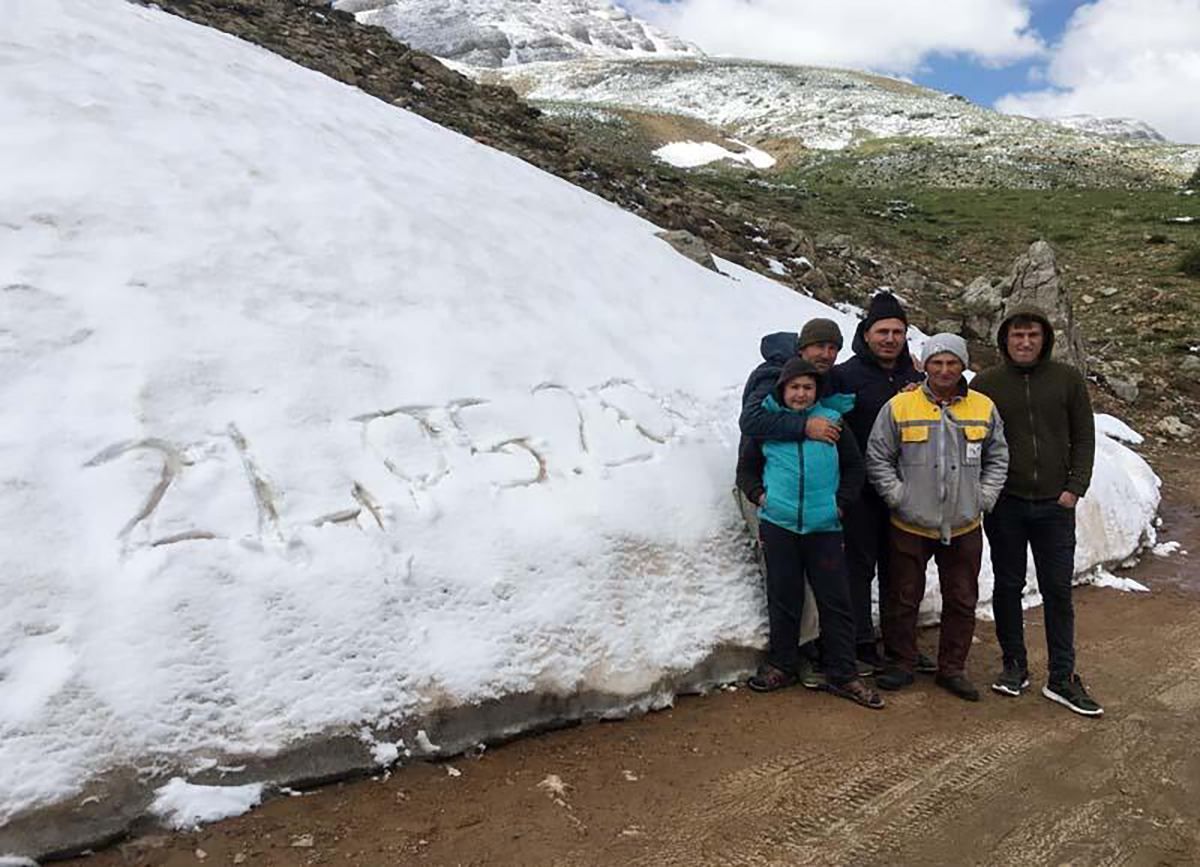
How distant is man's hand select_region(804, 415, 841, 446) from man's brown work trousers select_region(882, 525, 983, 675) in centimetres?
85

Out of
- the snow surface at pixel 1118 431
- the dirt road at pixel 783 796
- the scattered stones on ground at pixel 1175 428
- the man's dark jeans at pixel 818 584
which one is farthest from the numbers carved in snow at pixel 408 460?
the scattered stones on ground at pixel 1175 428

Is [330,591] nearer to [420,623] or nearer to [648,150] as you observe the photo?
[420,623]

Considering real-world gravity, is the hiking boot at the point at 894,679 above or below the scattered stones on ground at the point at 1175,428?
below

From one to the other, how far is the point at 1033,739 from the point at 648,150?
200ft

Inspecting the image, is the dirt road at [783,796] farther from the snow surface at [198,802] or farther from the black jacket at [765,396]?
the black jacket at [765,396]

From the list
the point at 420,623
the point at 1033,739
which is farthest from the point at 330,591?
the point at 1033,739

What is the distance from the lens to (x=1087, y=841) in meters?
3.86

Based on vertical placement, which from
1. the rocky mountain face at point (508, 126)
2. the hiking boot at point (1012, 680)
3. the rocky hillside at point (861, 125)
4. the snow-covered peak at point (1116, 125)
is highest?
the snow-covered peak at point (1116, 125)

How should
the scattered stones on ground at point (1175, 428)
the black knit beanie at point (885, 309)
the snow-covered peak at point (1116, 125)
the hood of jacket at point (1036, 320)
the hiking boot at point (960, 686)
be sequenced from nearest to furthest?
the hood of jacket at point (1036, 320) < the hiking boot at point (960, 686) < the black knit beanie at point (885, 309) < the scattered stones on ground at point (1175, 428) < the snow-covered peak at point (1116, 125)

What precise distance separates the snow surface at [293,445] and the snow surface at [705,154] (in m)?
55.8

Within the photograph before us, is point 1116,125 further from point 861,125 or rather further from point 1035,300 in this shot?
point 1035,300

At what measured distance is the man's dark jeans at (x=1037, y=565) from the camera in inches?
207

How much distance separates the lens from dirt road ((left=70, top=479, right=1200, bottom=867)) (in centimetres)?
365

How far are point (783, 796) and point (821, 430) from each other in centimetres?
194
